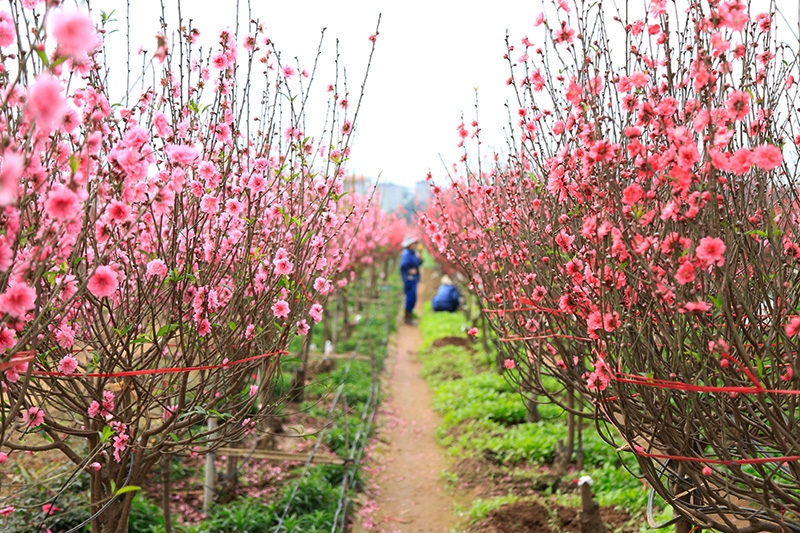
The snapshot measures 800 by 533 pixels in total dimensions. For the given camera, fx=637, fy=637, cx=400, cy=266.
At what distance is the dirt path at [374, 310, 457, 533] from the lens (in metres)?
6.05

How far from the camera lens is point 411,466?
7.55 meters

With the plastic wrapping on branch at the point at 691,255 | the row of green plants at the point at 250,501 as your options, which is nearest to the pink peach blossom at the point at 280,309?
the row of green plants at the point at 250,501

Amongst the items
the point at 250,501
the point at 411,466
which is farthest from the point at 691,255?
the point at 411,466

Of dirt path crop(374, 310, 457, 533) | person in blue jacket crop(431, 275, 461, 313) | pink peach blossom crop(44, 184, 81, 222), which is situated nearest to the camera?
pink peach blossom crop(44, 184, 81, 222)

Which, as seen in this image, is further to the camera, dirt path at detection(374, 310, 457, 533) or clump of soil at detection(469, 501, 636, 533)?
dirt path at detection(374, 310, 457, 533)

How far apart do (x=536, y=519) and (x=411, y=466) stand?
8.75 feet

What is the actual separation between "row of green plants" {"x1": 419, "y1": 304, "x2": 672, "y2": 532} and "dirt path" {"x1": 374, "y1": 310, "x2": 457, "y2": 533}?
227 millimetres

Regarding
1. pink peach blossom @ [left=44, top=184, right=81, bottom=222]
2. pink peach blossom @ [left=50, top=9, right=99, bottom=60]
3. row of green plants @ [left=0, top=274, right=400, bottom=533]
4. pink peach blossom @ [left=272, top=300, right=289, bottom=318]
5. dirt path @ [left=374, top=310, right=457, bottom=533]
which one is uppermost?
pink peach blossom @ [left=50, top=9, right=99, bottom=60]

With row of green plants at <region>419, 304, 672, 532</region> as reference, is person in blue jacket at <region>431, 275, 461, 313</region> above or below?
above

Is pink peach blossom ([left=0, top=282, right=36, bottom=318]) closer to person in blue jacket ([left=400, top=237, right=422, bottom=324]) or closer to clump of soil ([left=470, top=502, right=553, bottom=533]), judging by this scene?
clump of soil ([left=470, top=502, right=553, bottom=533])

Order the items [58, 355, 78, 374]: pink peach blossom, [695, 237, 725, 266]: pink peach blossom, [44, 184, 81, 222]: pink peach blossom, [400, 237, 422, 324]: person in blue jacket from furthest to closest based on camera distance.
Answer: [400, 237, 422, 324]: person in blue jacket < [58, 355, 78, 374]: pink peach blossom < [695, 237, 725, 266]: pink peach blossom < [44, 184, 81, 222]: pink peach blossom

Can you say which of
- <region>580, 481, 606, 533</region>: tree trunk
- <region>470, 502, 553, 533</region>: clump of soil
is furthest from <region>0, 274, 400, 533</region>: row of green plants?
<region>580, 481, 606, 533</region>: tree trunk

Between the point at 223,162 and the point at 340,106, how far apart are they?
2.88ft

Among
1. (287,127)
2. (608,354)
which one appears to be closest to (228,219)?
(287,127)
